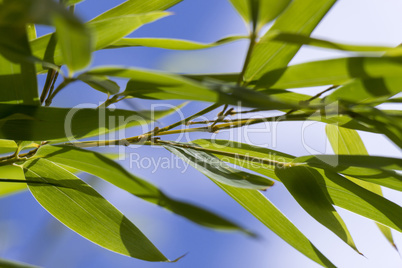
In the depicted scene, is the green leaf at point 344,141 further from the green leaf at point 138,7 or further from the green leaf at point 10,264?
the green leaf at point 10,264

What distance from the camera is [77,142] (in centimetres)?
62

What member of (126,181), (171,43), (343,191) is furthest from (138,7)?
(343,191)

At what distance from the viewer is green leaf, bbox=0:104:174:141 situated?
501mm

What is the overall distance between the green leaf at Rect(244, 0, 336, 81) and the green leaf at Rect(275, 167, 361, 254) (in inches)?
6.0

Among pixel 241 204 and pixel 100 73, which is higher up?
pixel 100 73

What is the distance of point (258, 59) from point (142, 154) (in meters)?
0.43

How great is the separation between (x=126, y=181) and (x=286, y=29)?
0.25m

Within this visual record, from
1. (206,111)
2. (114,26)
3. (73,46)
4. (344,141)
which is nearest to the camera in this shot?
(73,46)

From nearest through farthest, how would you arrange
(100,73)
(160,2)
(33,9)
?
(33,9) → (100,73) → (160,2)

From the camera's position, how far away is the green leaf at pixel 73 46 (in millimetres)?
331

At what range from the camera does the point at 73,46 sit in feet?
1.18

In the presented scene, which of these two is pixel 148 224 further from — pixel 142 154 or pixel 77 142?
pixel 142 154

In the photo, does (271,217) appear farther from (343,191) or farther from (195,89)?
(195,89)

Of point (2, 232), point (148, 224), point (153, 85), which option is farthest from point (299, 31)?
point (2, 232)
